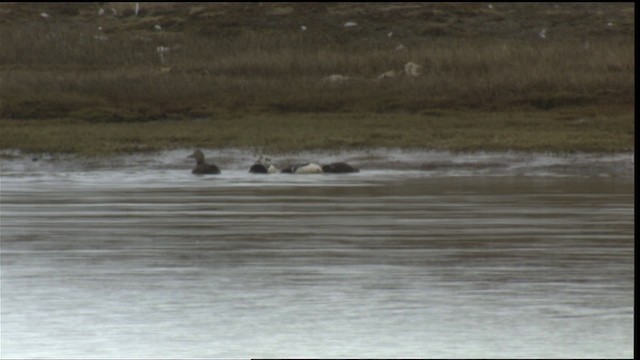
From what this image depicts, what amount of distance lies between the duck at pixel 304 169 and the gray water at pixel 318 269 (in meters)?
1.79

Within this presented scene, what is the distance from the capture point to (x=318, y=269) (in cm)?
1229

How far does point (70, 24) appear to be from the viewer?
55.1 meters

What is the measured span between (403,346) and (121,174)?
54.6 ft

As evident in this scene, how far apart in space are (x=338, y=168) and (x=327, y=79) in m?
13.7

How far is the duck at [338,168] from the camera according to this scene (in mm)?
24812

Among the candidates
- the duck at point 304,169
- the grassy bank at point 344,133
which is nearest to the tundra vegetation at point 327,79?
the grassy bank at point 344,133

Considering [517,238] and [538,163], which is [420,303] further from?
[538,163]

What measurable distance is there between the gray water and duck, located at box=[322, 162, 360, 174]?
1.81 meters

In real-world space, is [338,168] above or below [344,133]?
below

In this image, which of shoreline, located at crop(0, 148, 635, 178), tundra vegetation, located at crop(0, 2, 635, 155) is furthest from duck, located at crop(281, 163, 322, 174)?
tundra vegetation, located at crop(0, 2, 635, 155)

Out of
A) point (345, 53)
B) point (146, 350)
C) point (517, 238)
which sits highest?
point (345, 53)

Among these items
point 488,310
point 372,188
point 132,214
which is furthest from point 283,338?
point 372,188

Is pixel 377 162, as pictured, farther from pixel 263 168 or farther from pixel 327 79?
pixel 327 79

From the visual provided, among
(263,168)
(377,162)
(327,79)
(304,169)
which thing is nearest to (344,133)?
(377,162)
